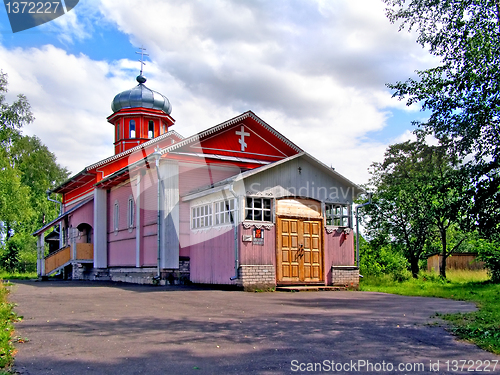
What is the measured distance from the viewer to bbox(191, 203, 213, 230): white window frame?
56.4ft

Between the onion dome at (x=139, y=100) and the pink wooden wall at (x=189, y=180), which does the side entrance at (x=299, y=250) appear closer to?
the pink wooden wall at (x=189, y=180)

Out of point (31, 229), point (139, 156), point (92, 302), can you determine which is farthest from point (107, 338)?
point (31, 229)

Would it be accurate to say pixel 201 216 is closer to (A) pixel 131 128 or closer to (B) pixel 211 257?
(B) pixel 211 257

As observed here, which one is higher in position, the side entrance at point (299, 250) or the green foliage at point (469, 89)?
the green foliage at point (469, 89)

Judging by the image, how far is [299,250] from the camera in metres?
16.6

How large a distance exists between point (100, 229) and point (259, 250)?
12.5 metres

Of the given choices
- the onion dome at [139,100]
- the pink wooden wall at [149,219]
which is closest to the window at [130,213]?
the pink wooden wall at [149,219]

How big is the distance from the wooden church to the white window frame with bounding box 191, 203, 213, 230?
4cm

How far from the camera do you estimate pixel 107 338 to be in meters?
7.01

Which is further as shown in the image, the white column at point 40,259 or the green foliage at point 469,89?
the white column at point 40,259

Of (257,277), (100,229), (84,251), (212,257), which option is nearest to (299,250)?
(257,277)

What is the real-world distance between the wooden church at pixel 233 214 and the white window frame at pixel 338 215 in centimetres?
4

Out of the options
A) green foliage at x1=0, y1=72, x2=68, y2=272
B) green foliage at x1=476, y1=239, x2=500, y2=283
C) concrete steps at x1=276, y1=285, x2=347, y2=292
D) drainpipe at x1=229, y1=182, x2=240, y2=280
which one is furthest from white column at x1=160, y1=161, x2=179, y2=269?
green foliage at x1=0, y1=72, x2=68, y2=272

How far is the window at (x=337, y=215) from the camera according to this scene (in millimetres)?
17844
